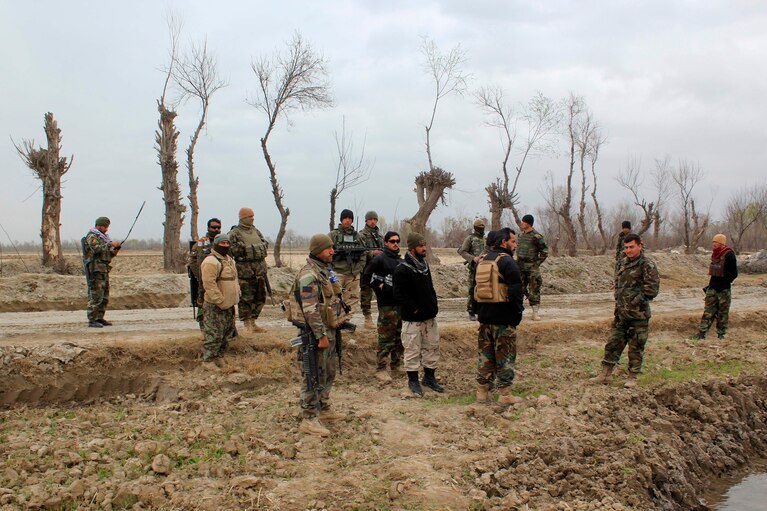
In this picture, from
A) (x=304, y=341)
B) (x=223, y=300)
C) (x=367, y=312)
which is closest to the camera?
(x=304, y=341)

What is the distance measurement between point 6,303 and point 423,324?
11883 mm

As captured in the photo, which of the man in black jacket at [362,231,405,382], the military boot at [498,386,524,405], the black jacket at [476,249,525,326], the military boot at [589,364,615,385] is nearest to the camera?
the black jacket at [476,249,525,326]

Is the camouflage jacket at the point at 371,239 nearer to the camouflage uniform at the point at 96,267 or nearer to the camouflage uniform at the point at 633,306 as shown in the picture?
the camouflage uniform at the point at 633,306

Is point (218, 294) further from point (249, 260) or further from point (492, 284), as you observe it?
point (492, 284)

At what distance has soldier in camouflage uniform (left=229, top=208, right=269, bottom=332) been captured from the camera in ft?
28.7

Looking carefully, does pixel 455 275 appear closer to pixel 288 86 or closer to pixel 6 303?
pixel 288 86

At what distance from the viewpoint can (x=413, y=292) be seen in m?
7.18

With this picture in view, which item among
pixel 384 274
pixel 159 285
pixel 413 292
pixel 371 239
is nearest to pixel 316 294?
pixel 413 292

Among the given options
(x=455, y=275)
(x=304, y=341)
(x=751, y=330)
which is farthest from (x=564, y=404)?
(x=455, y=275)

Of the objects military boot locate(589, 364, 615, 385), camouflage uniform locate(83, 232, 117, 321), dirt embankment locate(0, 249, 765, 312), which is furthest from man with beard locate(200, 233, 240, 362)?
dirt embankment locate(0, 249, 765, 312)

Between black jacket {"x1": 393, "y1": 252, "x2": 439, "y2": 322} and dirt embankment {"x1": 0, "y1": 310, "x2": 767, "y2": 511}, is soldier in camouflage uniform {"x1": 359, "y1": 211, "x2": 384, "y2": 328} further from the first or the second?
black jacket {"x1": 393, "y1": 252, "x2": 439, "y2": 322}

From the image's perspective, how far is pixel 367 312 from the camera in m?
9.94

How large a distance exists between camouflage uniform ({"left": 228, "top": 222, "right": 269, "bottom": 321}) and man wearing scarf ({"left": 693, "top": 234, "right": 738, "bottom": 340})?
808 cm

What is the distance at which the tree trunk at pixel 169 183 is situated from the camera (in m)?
19.0
